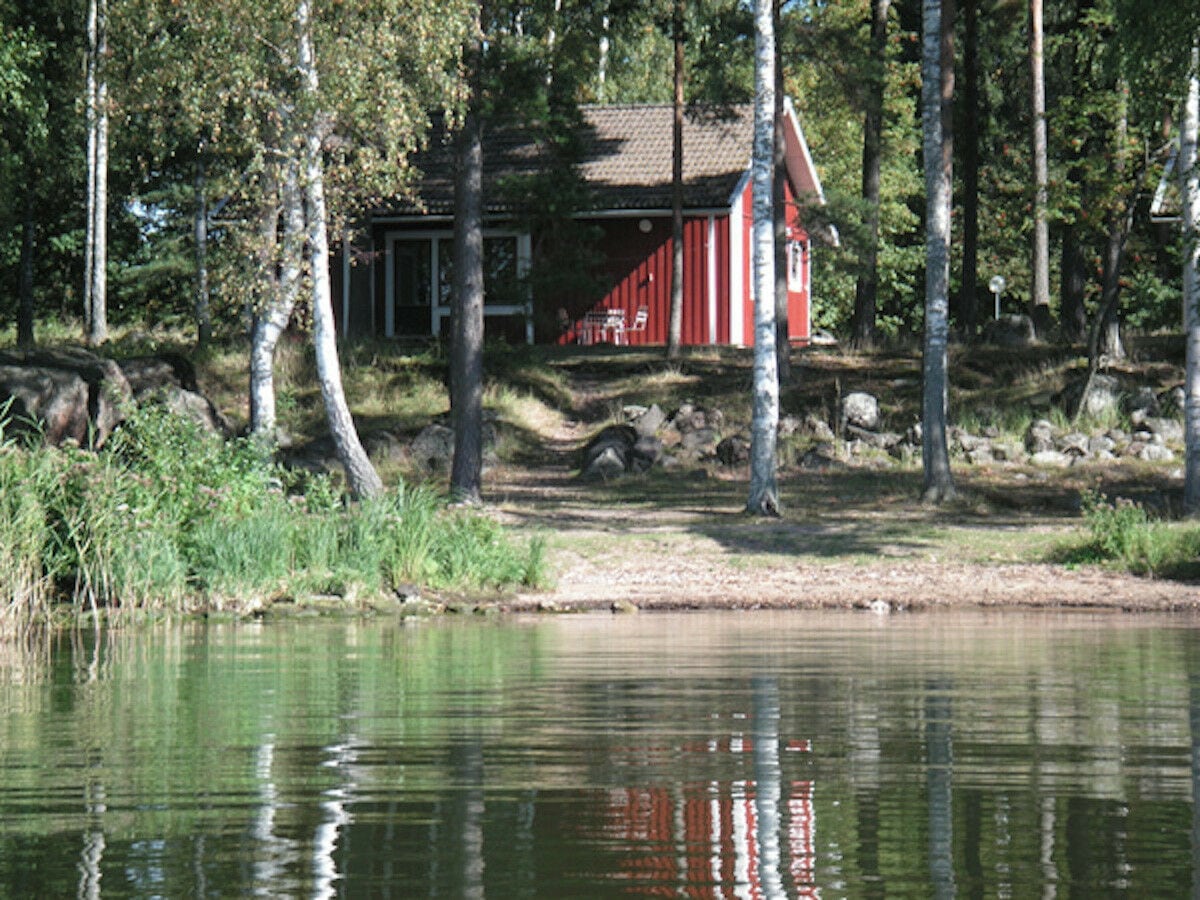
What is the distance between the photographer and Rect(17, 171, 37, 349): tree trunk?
44844mm

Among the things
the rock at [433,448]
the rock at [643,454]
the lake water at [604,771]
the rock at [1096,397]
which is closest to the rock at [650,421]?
the rock at [643,454]

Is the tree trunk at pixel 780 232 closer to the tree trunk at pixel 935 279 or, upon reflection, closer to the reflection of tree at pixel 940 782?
the tree trunk at pixel 935 279

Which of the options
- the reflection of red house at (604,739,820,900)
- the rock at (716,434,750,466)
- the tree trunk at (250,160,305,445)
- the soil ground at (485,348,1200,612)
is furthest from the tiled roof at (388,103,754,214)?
the reflection of red house at (604,739,820,900)

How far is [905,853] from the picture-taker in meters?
6.84

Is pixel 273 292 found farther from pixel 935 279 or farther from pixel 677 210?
pixel 677 210

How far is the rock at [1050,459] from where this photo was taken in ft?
104

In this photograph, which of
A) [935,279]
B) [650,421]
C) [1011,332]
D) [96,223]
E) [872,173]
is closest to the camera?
[935,279]

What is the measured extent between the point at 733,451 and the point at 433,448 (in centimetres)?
532

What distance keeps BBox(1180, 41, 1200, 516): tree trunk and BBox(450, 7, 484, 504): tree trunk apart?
10.3 metres

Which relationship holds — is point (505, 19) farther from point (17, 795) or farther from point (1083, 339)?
point (17, 795)

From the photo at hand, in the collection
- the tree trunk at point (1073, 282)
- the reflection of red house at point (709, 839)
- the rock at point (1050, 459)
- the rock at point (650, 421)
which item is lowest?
the reflection of red house at point (709, 839)

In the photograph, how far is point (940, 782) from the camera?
852cm

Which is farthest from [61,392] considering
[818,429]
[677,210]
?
[677,210]

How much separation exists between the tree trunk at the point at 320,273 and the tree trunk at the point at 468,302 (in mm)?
2082
